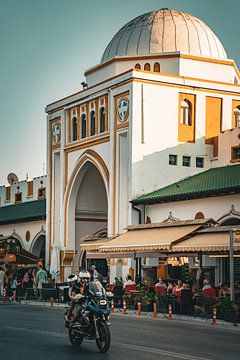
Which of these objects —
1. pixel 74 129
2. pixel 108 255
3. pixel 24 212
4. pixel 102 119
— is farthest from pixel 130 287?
pixel 24 212

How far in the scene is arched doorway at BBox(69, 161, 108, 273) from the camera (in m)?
46.9

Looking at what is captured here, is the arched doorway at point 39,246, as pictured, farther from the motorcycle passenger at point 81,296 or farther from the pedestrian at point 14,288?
the motorcycle passenger at point 81,296

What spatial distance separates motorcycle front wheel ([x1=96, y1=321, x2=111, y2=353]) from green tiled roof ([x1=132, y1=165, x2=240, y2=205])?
18.0 meters

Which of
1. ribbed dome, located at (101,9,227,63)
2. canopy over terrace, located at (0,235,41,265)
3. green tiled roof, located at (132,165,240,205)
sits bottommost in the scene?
canopy over terrace, located at (0,235,41,265)

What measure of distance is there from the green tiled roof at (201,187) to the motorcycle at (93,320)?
17.3 metres

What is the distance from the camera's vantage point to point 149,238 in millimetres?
32125

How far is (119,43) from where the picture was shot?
44.7 m

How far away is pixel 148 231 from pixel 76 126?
13750 mm

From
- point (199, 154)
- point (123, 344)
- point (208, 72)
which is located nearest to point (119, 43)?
point (208, 72)

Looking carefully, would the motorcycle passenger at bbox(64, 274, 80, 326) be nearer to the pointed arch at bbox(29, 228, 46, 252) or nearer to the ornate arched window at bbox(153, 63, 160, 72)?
the ornate arched window at bbox(153, 63, 160, 72)

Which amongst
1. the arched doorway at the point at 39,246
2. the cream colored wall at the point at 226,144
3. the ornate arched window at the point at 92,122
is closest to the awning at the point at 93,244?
the cream colored wall at the point at 226,144

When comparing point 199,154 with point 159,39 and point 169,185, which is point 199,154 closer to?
point 169,185

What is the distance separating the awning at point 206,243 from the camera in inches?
1058

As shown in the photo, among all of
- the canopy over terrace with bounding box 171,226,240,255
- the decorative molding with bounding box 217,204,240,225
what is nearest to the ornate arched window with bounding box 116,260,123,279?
the decorative molding with bounding box 217,204,240,225
